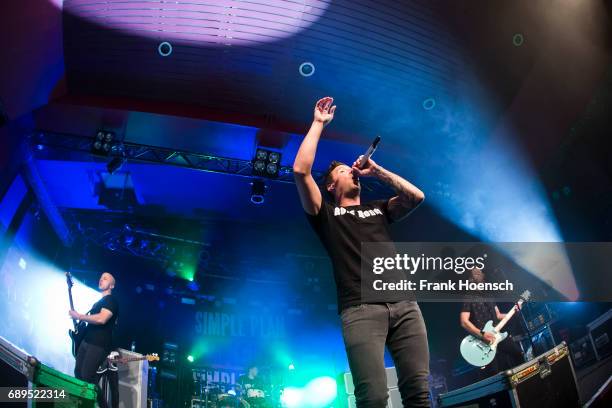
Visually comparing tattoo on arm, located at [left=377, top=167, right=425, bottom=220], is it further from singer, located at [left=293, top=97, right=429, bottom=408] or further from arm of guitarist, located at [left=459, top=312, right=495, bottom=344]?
arm of guitarist, located at [left=459, top=312, right=495, bottom=344]

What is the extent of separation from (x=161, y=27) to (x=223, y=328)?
18.2ft

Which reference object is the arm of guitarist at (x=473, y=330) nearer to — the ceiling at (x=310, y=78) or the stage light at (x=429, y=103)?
the ceiling at (x=310, y=78)

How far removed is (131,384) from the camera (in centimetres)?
541

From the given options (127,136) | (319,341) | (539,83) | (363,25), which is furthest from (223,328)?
(539,83)

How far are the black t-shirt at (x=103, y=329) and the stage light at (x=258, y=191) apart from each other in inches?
99.9

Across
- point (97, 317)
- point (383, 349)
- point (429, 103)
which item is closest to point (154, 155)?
point (97, 317)

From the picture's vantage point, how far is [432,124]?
7.17 meters

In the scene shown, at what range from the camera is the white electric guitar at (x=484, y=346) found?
5.11 meters

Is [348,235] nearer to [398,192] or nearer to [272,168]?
[398,192]

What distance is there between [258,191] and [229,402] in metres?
3.05

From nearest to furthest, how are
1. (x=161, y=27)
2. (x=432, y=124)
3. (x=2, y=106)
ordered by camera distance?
1. (x=2, y=106)
2. (x=161, y=27)
3. (x=432, y=124)

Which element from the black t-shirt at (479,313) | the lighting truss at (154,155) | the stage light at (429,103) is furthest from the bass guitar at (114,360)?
the stage light at (429,103)

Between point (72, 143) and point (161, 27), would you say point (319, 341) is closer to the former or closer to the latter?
point (72, 143)

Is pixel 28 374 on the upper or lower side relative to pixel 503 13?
lower
